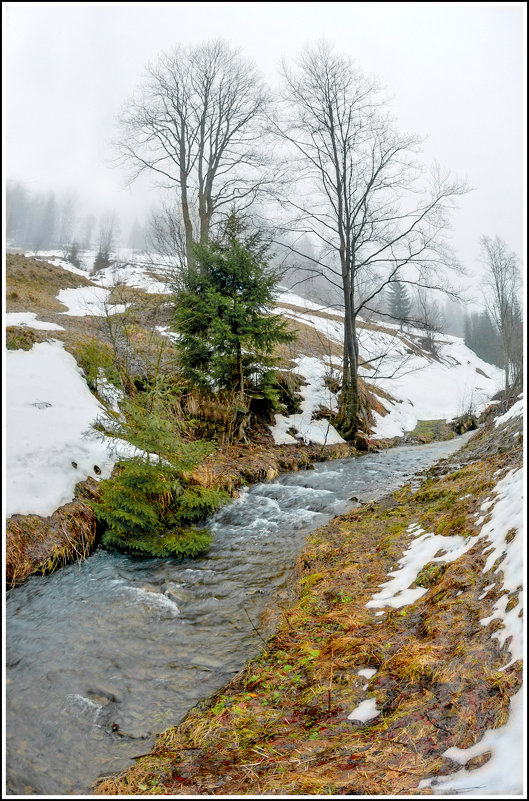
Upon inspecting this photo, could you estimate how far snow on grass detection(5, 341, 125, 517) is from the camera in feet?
16.6

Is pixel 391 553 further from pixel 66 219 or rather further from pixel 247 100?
pixel 66 219

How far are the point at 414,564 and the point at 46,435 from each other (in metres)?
5.16

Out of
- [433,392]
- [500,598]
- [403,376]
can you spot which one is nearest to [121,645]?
[500,598]

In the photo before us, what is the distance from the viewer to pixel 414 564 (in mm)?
3336

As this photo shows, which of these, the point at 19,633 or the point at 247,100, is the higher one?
the point at 247,100

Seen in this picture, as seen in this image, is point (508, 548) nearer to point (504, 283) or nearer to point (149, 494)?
point (149, 494)

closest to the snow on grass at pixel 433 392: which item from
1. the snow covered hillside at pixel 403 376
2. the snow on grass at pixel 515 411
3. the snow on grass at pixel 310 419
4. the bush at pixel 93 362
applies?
the snow covered hillside at pixel 403 376

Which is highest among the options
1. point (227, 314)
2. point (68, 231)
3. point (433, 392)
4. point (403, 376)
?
point (68, 231)

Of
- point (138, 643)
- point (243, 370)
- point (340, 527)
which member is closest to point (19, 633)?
point (138, 643)

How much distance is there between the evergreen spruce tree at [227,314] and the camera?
949 centimetres

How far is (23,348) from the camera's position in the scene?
7.68 metres

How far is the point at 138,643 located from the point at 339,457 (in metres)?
8.42

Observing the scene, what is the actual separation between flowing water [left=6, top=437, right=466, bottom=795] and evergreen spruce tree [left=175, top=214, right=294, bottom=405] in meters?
4.76

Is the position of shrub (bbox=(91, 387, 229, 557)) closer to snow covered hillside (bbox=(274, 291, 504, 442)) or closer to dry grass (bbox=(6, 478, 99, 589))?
dry grass (bbox=(6, 478, 99, 589))
